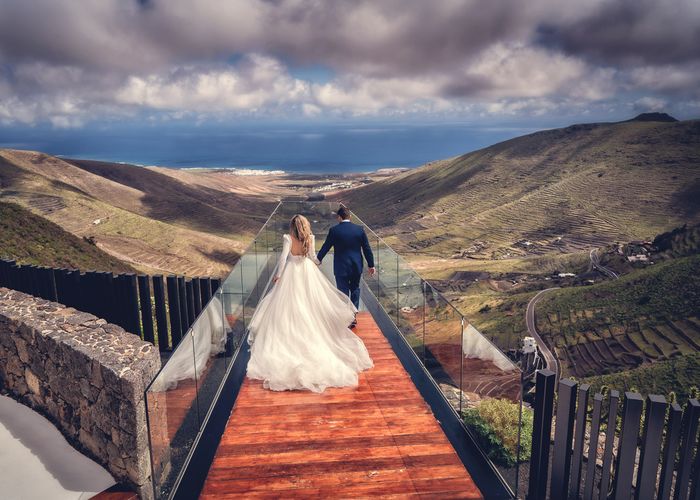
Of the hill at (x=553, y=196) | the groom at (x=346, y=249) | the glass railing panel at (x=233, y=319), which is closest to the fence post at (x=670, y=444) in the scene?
the groom at (x=346, y=249)

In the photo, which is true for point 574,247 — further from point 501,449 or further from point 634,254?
point 501,449

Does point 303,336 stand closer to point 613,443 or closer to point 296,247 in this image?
point 296,247

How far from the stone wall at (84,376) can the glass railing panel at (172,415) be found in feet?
5.06

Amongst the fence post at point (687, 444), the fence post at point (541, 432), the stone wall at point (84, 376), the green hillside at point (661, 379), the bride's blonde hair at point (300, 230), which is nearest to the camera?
the fence post at point (687, 444)

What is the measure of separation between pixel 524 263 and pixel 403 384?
78.2 meters

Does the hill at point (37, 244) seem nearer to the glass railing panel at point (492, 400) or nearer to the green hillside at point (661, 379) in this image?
the glass railing panel at point (492, 400)

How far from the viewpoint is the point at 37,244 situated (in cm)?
1666

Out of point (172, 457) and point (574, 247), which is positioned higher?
point (172, 457)

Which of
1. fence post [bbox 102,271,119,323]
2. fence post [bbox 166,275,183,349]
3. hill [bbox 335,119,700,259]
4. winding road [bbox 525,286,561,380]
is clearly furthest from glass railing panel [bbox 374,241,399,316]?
hill [bbox 335,119,700,259]

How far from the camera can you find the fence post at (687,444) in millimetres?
3984

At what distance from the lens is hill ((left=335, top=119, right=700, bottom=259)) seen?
91562mm

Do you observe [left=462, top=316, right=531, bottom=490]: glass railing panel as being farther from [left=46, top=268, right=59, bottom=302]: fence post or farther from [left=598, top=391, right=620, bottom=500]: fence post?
[left=46, top=268, right=59, bottom=302]: fence post

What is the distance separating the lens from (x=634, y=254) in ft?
247

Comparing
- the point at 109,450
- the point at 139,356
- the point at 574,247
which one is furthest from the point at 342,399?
the point at 574,247
